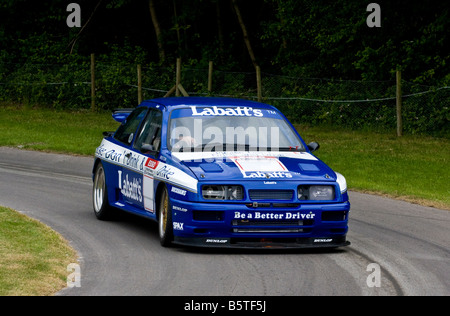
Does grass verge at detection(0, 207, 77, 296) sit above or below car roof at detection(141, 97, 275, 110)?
below

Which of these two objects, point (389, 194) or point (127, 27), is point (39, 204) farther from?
point (127, 27)

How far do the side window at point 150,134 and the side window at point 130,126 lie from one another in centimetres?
25

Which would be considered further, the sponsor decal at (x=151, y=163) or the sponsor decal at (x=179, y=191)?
the sponsor decal at (x=151, y=163)

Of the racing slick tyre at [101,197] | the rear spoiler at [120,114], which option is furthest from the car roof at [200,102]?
the rear spoiler at [120,114]

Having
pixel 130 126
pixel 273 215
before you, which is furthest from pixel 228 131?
pixel 130 126

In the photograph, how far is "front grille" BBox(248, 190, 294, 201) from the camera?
32.7 feet

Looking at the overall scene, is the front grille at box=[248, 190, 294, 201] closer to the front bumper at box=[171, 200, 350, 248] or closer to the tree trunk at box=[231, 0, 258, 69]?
the front bumper at box=[171, 200, 350, 248]

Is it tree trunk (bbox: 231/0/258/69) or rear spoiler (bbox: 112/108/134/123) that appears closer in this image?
rear spoiler (bbox: 112/108/134/123)

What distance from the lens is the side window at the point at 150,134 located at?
36.4 feet

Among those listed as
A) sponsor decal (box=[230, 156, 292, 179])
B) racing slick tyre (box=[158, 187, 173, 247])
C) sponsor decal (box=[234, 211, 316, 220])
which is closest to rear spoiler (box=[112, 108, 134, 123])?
racing slick tyre (box=[158, 187, 173, 247])

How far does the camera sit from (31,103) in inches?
1348

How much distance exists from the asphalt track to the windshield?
4.00 feet

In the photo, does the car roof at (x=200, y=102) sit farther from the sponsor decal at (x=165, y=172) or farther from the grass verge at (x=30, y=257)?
the grass verge at (x=30, y=257)
